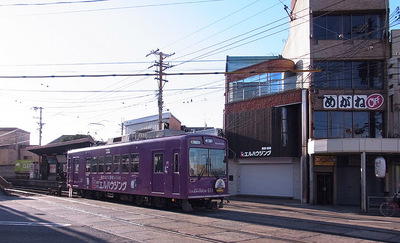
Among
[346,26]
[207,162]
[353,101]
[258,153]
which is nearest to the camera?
[207,162]

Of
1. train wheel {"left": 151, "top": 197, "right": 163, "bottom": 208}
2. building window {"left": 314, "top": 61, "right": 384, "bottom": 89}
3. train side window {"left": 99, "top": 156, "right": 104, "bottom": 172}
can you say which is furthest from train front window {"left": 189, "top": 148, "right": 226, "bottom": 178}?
building window {"left": 314, "top": 61, "right": 384, "bottom": 89}

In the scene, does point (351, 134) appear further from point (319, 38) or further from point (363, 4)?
point (363, 4)

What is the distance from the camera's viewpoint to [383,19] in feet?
81.8

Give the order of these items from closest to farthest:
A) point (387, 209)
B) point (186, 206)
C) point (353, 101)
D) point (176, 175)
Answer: point (186, 206) → point (176, 175) → point (387, 209) → point (353, 101)

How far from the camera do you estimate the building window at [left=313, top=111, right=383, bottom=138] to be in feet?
79.9

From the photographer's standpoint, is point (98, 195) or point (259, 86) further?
point (259, 86)

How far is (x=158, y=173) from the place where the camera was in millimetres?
17484

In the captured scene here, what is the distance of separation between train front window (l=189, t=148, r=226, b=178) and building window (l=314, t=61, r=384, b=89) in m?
10.8

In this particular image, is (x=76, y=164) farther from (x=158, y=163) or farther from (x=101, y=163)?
(x=158, y=163)

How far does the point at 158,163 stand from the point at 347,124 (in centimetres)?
1327

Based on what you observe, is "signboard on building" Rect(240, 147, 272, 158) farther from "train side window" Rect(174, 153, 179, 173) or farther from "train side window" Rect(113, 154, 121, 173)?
"train side window" Rect(174, 153, 179, 173)

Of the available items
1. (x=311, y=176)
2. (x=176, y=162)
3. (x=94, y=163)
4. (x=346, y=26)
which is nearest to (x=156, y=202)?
(x=176, y=162)

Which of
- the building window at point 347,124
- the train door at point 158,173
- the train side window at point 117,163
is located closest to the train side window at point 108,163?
the train side window at point 117,163

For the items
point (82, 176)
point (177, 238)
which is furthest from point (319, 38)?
point (177, 238)
